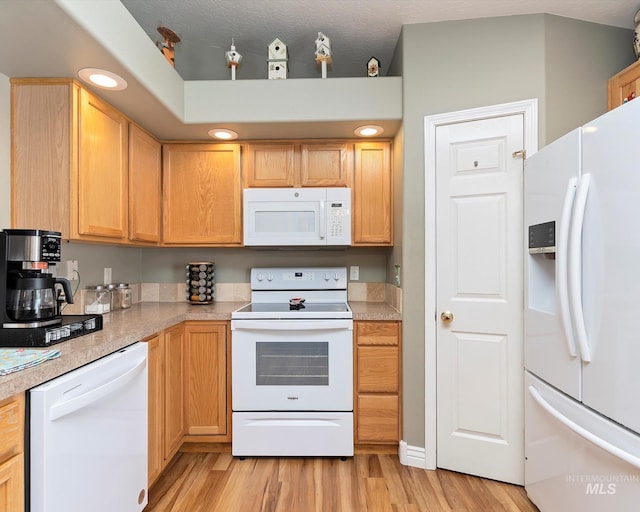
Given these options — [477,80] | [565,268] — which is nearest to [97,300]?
[565,268]

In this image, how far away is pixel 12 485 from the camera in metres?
1.00

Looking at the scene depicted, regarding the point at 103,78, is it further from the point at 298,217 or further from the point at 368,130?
the point at 368,130

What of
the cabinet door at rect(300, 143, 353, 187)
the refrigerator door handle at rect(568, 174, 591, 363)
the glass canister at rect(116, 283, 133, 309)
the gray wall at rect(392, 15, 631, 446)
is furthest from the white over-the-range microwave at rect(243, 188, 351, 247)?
the refrigerator door handle at rect(568, 174, 591, 363)

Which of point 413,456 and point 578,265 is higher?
point 578,265

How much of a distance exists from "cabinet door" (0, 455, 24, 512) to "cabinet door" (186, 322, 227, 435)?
1249 mm

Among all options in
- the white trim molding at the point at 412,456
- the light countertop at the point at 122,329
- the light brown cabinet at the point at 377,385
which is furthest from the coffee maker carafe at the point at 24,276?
the white trim molding at the point at 412,456

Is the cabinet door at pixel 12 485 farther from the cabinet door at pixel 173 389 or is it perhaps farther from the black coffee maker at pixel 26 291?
the cabinet door at pixel 173 389

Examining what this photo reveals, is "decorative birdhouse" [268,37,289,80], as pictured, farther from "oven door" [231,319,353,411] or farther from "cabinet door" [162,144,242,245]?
"oven door" [231,319,353,411]

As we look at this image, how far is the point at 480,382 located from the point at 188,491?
1655 millimetres

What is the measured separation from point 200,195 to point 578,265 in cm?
229

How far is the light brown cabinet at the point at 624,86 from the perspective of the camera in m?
1.82

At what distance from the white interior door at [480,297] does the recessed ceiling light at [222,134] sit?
4.46 feet

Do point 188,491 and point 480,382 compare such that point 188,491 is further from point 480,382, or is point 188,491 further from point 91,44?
point 91,44

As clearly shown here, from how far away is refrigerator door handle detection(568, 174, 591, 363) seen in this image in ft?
4.30
